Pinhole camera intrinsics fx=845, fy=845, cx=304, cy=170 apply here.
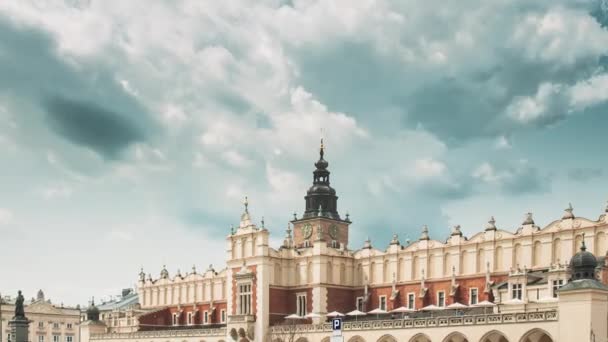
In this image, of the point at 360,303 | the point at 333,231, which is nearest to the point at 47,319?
the point at 333,231

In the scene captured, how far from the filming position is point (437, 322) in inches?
2371

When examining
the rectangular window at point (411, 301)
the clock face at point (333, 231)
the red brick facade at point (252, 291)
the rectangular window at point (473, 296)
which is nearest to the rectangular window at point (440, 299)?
the rectangular window at point (411, 301)

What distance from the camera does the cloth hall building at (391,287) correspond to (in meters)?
55.2

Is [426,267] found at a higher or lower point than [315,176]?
lower

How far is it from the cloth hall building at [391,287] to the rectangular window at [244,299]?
97 mm

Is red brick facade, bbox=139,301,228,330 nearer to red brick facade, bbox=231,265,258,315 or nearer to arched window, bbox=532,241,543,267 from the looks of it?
red brick facade, bbox=231,265,258,315

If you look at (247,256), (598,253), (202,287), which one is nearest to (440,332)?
(598,253)

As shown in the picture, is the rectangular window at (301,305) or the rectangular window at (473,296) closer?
the rectangular window at (473,296)

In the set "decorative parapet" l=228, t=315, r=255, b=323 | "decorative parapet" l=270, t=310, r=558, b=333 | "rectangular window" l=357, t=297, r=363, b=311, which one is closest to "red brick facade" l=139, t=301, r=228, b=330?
"decorative parapet" l=228, t=315, r=255, b=323

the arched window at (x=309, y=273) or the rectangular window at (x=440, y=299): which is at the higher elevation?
the arched window at (x=309, y=273)

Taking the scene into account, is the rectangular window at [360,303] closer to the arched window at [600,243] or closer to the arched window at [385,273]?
the arched window at [385,273]

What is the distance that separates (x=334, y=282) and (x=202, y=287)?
76.1 feet

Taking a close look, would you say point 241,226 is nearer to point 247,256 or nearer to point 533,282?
point 247,256

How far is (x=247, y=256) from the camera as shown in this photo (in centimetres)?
8319
